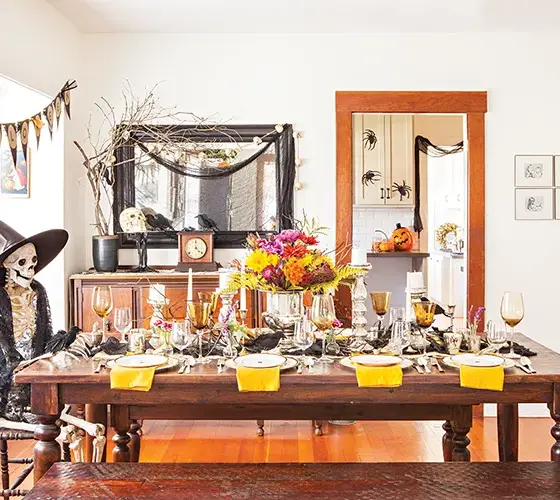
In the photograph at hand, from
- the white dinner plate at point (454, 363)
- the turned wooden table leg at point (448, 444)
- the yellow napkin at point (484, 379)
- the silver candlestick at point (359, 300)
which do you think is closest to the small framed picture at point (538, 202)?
the turned wooden table leg at point (448, 444)

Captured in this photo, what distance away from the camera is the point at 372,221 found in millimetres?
8188

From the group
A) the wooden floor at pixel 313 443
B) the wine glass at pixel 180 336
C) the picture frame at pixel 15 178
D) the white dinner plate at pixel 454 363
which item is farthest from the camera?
the picture frame at pixel 15 178

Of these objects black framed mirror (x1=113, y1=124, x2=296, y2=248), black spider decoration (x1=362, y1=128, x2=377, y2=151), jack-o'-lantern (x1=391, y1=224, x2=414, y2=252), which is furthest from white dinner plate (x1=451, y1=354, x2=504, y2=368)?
black spider decoration (x1=362, y1=128, x2=377, y2=151)

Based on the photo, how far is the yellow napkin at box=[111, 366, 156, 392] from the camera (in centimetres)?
247

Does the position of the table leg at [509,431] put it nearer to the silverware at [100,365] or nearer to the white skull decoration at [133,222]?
the silverware at [100,365]

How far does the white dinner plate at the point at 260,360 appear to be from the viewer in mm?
2543

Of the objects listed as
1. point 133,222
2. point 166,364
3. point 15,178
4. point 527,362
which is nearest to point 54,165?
point 15,178

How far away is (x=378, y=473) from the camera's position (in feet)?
7.23

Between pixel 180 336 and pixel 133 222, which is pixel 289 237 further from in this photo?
pixel 133 222

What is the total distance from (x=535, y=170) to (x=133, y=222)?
9.10ft

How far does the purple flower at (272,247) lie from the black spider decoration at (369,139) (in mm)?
5176

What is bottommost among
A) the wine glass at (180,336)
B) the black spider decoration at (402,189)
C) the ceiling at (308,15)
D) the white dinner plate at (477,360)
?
the white dinner plate at (477,360)

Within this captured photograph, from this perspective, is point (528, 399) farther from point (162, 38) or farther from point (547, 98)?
point (162, 38)

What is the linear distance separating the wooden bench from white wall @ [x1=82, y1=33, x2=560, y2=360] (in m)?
2.85
